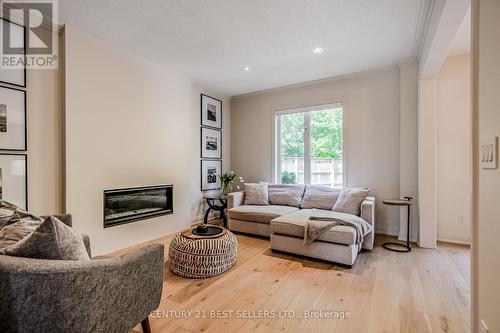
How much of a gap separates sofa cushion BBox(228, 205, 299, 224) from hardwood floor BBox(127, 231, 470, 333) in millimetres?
797

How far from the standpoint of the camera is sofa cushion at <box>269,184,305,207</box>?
4074mm

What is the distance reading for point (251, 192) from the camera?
4.28 meters

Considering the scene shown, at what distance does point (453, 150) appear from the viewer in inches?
130

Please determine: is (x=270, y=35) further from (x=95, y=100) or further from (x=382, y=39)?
(x=95, y=100)

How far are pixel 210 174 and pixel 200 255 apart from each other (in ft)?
8.12

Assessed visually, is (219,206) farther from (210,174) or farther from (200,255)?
(200,255)

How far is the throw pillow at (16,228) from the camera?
126cm

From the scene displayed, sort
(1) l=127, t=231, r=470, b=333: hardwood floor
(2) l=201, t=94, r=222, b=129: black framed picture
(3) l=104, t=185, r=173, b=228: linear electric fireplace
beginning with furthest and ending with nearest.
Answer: (2) l=201, t=94, r=222, b=129: black framed picture
(3) l=104, t=185, r=173, b=228: linear electric fireplace
(1) l=127, t=231, r=470, b=333: hardwood floor

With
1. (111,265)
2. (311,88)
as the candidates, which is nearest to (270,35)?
(311,88)

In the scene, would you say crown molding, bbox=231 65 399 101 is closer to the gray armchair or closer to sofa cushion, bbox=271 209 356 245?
sofa cushion, bbox=271 209 356 245

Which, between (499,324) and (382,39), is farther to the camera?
(382,39)

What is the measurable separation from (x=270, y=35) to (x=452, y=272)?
3281 mm

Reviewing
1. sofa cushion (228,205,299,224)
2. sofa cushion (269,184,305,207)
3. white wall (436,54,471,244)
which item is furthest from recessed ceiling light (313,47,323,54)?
sofa cushion (228,205,299,224)
